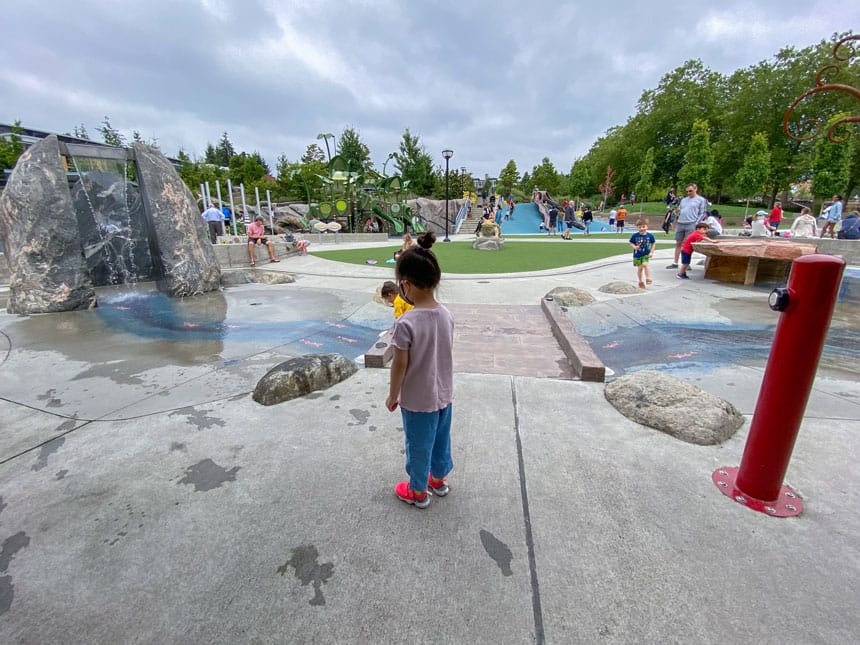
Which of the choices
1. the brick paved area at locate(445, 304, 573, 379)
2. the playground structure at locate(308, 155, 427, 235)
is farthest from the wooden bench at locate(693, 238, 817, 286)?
the playground structure at locate(308, 155, 427, 235)

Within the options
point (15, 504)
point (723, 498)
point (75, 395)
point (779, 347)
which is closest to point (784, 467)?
point (723, 498)

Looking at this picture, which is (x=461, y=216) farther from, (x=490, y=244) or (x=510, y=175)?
(x=510, y=175)

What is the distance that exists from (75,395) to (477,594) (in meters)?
4.26

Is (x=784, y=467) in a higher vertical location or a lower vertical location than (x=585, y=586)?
higher

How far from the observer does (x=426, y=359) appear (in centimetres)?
209

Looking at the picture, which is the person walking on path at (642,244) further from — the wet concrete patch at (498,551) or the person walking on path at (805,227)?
the person walking on path at (805,227)

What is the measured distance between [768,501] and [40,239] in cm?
1099

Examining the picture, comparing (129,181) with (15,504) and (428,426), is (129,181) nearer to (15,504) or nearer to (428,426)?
(15,504)

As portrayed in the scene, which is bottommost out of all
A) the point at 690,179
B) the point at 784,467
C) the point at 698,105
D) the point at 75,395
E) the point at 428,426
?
the point at 75,395

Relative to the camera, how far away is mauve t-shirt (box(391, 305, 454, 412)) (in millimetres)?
2018

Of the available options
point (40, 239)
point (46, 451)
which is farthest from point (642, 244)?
point (40, 239)

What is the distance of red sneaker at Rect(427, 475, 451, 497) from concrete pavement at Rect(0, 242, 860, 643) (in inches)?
2.6

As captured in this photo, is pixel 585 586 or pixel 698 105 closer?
pixel 585 586

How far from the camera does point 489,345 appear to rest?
5.26 metres
